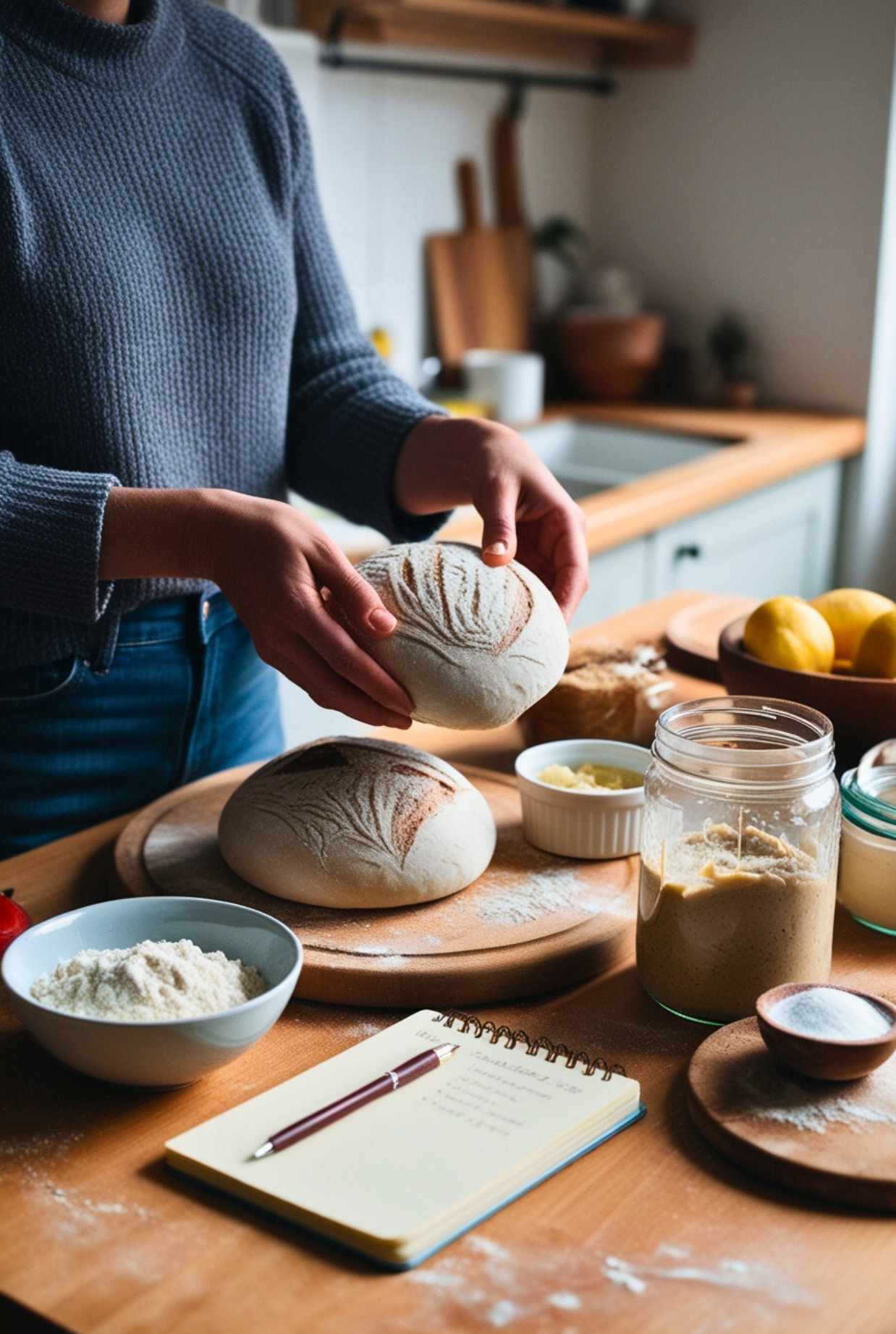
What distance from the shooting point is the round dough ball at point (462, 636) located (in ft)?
3.11

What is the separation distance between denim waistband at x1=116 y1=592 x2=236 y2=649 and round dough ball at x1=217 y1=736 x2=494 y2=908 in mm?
234

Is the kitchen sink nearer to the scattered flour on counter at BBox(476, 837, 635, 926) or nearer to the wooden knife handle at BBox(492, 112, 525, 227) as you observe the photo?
the wooden knife handle at BBox(492, 112, 525, 227)

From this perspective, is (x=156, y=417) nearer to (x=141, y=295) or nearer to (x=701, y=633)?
(x=141, y=295)

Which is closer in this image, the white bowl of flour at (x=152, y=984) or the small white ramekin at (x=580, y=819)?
the white bowl of flour at (x=152, y=984)

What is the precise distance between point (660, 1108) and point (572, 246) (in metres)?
2.76

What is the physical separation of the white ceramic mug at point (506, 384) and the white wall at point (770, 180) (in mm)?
506

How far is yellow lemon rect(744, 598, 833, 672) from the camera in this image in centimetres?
119

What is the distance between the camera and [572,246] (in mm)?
3236

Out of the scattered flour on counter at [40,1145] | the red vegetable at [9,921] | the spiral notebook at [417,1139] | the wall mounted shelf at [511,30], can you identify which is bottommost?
the scattered flour on counter at [40,1145]

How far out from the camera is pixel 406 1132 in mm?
717

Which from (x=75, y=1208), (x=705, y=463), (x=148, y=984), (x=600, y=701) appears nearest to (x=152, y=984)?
(x=148, y=984)

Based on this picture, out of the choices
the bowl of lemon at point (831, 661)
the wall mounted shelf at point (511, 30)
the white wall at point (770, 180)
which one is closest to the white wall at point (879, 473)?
the white wall at point (770, 180)

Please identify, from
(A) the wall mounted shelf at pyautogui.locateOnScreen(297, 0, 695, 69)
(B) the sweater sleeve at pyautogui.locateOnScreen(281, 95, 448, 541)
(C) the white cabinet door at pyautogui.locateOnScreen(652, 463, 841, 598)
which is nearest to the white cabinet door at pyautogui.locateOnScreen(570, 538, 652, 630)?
(C) the white cabinet door at pyautogui.locateOnScreen(652, 463, 841, 598)

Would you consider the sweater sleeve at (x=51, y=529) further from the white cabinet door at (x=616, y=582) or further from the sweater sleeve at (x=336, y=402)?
the white cabinet door at (x=616, y=582)
